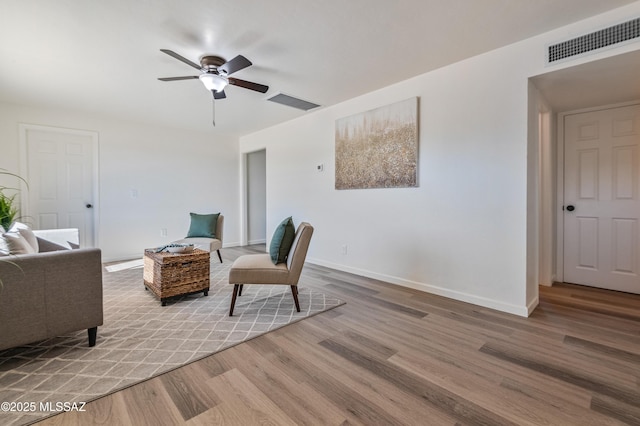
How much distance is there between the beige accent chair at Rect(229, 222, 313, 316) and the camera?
8.13 ft

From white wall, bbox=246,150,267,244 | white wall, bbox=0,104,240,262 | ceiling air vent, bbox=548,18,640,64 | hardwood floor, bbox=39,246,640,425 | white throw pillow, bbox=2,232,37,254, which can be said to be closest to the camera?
hardwood floor, bbox=39,246,640,425

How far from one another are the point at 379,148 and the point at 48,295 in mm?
3219

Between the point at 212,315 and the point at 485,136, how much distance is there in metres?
2.99

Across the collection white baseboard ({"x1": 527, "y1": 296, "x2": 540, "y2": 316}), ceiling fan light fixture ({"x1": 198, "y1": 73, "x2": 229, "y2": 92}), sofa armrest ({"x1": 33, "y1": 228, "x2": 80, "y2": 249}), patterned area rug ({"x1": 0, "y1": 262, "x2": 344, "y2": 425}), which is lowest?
patterned area rug ({"x1": 0, "y1": 262, "x2": 344, "y2": 425})

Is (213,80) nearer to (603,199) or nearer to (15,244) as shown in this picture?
(15,244)

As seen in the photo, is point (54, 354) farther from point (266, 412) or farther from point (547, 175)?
Answer: point (547, 175)

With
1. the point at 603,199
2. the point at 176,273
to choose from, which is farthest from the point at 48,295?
the point at 603,199

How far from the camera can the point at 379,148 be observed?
344 cm

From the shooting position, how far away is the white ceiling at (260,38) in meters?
1.99

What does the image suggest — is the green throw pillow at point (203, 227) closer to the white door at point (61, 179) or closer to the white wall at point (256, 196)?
the white door at point (61, 179)

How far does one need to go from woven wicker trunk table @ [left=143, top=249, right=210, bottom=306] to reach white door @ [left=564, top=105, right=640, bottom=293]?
14.1 feet

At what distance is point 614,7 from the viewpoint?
1985mm

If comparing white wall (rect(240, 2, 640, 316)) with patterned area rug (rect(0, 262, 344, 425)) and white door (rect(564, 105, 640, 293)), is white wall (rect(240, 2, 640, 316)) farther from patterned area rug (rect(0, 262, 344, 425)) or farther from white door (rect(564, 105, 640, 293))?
white door (rect(564, 105, 640, 293))

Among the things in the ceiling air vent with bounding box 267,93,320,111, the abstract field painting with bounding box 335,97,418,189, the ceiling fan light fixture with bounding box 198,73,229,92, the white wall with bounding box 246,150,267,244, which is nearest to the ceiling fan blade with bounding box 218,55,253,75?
the ceiling fan light fixture with bounding box 198,73,229,92
